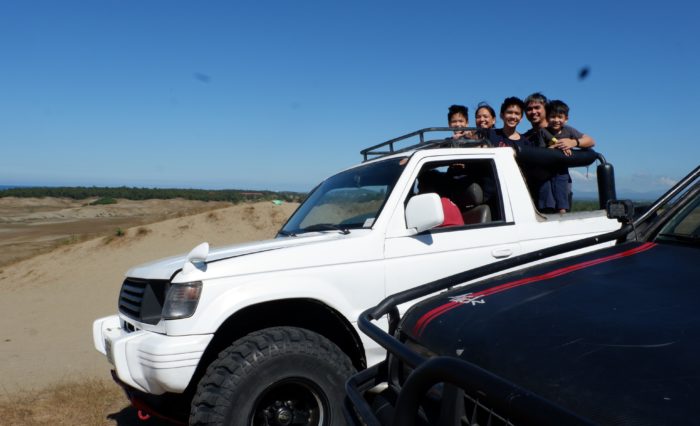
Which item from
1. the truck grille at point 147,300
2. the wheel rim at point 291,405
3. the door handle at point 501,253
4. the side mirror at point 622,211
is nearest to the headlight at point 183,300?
the truck grille at point 147,300

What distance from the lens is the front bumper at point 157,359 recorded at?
3068 millimetres

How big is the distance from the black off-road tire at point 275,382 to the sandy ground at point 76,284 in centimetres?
363

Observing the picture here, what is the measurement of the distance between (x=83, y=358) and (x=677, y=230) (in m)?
7.04

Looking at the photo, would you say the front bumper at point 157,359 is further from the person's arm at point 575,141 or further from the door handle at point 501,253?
the person's arm at point 575,141

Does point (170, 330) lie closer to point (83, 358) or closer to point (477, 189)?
point (477, 189)

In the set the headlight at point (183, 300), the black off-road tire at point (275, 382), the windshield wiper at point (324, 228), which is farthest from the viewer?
the windshield wiper at point (324, 228)

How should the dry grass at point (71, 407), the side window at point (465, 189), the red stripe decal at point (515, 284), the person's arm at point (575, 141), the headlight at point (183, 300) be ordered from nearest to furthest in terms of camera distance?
the red stripe decal at point (515, 284)
the headlight at point (183, 300)
the side window at point (465, 189)
the dry grass at point (71, 407)
the person's arm at point (575, 141)

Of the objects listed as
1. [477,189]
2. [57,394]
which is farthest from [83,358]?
[477,189]

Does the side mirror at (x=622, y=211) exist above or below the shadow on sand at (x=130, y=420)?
above

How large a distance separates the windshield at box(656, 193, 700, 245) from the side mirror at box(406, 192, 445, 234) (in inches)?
47.6

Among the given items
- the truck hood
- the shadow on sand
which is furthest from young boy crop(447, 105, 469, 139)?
the shadow on sand

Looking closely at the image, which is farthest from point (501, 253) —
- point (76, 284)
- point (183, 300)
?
point (76, 284)

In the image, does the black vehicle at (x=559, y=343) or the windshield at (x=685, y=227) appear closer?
the black vehicle at (x=559, y=343)

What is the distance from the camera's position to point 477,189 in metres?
4.50
